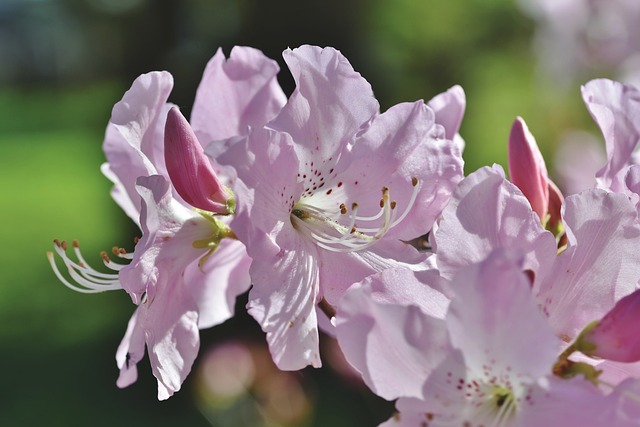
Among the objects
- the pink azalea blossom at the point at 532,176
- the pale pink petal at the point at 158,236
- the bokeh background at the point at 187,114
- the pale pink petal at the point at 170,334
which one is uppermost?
the pink azalea blossom at the point at 532,176

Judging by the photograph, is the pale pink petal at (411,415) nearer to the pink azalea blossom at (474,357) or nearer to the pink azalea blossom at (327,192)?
the pink azalea blossom at (474,357)

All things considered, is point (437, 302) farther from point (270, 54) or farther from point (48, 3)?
point (48, 3)

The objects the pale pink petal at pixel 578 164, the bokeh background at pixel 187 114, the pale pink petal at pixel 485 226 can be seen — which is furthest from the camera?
the bokeh background at pixel 187 114

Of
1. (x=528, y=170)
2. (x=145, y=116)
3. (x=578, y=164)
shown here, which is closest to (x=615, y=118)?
(x=528, y=170)

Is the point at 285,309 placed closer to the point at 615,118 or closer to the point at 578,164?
the point at 615,118

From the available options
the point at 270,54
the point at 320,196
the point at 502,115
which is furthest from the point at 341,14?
the point at 320,196

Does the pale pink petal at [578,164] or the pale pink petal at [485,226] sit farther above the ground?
the pale pink petal at [485,226]

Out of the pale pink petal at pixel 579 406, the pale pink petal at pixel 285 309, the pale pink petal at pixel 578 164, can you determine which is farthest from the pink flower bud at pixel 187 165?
the pale pink petal at pixel 578 164
